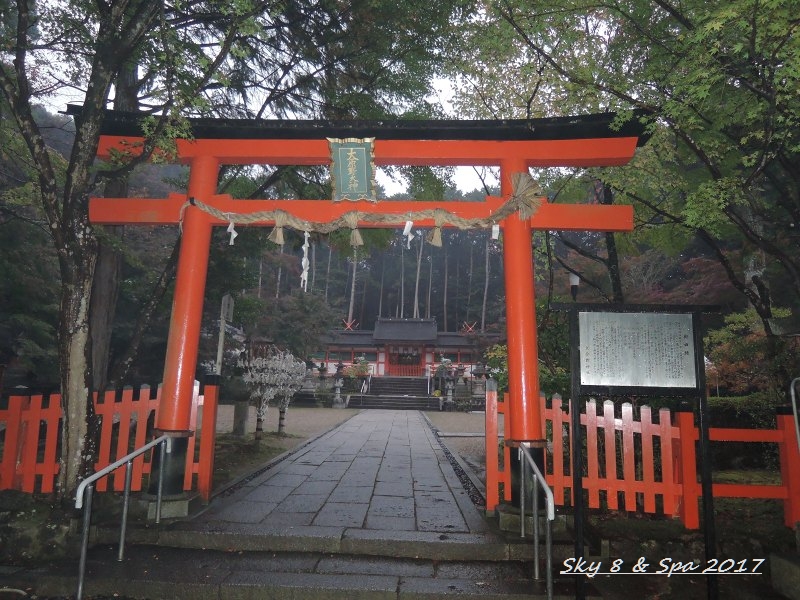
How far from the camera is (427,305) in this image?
A: 1791 inches

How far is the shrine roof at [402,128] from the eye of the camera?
193 inches

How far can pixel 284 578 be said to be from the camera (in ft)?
11.2

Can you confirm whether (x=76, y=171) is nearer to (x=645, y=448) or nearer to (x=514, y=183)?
(x=514, y=183)

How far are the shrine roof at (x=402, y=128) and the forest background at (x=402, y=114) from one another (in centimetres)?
25

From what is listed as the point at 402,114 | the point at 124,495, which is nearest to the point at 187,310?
the point at 124,495

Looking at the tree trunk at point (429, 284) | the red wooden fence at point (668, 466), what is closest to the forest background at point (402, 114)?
the red wooden fence at point (668, 466)

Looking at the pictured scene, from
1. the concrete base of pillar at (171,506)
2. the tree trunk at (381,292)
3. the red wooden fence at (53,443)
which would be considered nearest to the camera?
the concrete base of pillar at (171,506)

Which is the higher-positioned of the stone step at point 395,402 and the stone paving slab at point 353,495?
the stone paving slab at point 353,495

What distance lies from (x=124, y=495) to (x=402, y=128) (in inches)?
181

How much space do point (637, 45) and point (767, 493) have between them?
18.8ft

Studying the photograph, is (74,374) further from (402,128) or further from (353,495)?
(402,128)

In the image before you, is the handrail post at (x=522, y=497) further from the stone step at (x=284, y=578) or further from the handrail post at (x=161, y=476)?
the handrail post at (x=161, y=476)

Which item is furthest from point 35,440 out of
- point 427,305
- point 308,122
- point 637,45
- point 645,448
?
point 427,305

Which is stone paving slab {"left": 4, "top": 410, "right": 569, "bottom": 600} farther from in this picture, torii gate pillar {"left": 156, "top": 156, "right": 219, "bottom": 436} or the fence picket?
the fence picket
